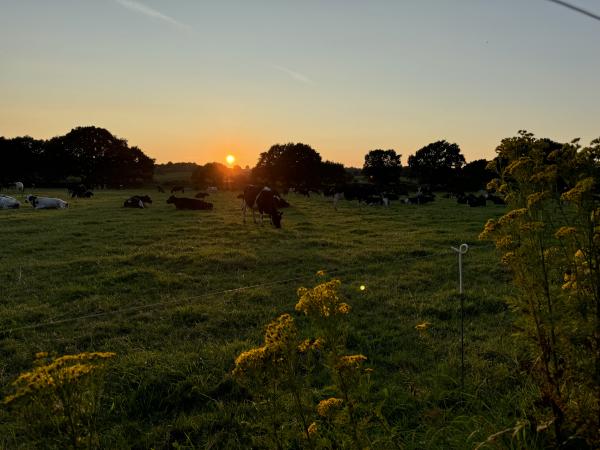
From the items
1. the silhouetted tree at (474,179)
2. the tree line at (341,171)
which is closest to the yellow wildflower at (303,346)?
the tree line at (341,171)

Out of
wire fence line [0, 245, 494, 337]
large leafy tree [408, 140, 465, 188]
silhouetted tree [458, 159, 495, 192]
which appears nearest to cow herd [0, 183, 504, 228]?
wire fence line [0, 245, 494, 337]

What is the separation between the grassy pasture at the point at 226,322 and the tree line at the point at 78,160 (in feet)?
230

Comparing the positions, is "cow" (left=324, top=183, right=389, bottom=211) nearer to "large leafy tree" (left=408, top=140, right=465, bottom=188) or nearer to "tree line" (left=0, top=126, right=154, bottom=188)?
"tree line" (left=0, top=126, right=154, bottom=188)

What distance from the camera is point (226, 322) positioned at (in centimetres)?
755

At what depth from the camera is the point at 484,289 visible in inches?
358

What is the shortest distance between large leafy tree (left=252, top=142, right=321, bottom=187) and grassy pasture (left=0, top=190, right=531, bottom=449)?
7156 centimetres

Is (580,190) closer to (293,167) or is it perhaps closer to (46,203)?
(46,203)

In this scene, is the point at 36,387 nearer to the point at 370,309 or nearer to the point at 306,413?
the point at 306,413

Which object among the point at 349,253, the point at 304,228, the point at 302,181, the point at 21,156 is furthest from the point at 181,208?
the point at 21,156

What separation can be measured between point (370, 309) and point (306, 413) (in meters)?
3.99

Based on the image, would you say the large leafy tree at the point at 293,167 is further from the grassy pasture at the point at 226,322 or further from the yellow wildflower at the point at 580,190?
the yellow wildflower at the point at 580,190

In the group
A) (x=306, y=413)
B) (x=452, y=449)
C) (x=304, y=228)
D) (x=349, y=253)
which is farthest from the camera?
(x=304, y=228)

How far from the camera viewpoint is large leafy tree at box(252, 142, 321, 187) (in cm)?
8706

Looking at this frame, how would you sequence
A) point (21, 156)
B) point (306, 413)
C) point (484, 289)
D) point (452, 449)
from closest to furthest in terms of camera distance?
point (452, 449) → point (306, 413) → point (484, 289) → point (21, 156)
